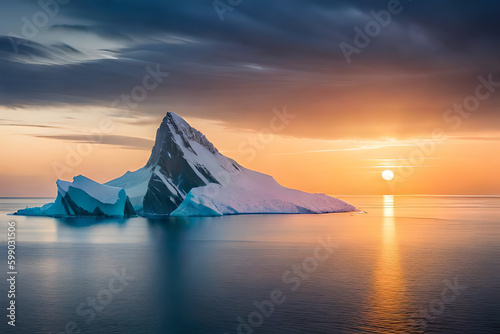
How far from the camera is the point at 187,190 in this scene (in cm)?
9662

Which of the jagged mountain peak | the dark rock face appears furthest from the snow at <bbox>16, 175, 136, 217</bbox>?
the jagged mountain peak

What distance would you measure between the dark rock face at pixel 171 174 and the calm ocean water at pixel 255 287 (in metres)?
37.5

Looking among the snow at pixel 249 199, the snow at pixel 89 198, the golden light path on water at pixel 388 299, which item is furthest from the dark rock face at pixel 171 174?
the golden light path on water at pixel 388 299

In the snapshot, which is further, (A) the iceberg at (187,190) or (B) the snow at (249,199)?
(B) the snow at (249,199)

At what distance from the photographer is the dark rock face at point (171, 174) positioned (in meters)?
93.2

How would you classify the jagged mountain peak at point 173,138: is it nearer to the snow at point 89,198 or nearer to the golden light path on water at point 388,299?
the snow at point 89,198

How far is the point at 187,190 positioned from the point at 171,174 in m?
4.24

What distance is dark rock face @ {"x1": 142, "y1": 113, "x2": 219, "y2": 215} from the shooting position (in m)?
93.2

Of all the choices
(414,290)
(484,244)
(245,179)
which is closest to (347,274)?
(414,290)

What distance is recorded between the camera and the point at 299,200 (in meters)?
103

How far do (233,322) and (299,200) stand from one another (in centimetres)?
8117

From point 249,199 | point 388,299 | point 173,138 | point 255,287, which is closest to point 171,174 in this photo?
point 173,138

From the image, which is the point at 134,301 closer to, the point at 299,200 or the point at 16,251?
the point at 16,251

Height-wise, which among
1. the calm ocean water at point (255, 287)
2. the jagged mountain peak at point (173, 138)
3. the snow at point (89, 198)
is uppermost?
the jagged mountain peak at point (173, 138)
